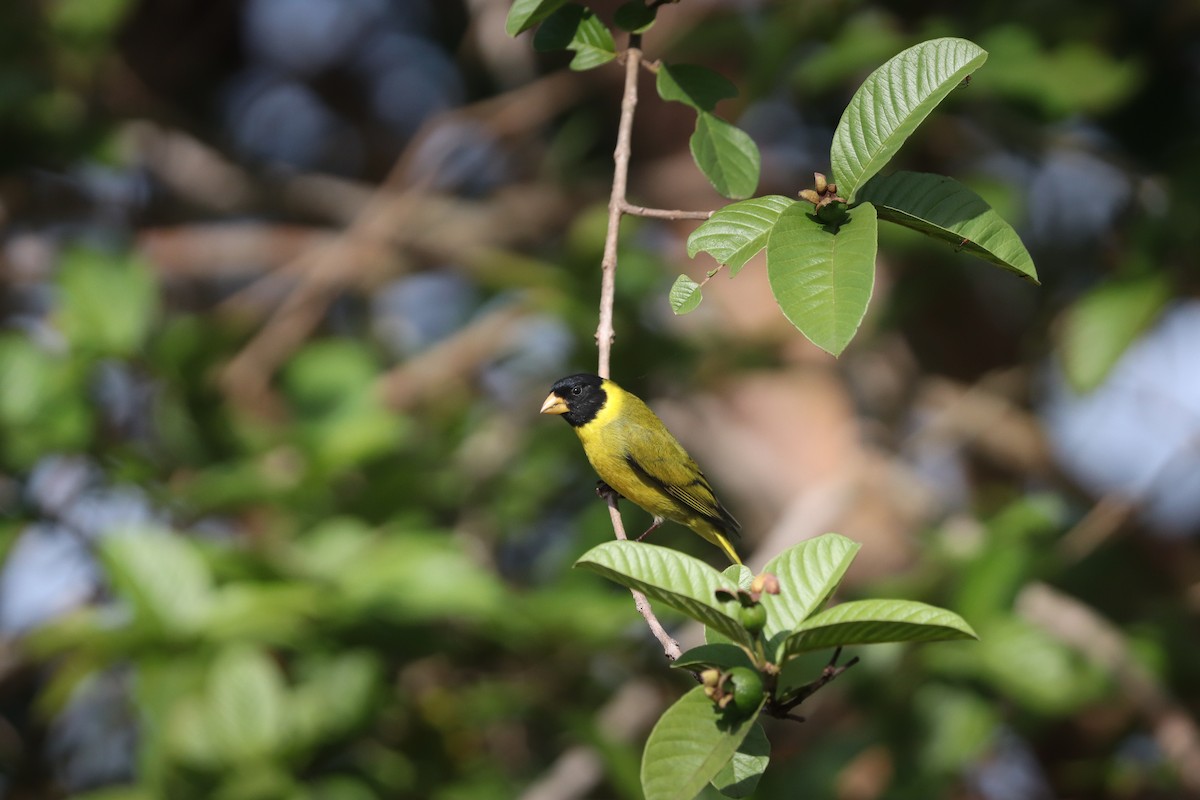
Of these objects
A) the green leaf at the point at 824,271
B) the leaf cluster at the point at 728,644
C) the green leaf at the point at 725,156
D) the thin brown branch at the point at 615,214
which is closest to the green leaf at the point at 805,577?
the leaf cluster at the point at 728,644

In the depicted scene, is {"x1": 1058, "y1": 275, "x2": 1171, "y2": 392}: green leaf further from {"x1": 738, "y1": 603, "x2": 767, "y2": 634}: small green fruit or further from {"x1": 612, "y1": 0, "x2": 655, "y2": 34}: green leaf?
{"x1": 738, "y1": 603, "x2": 767, "y2": 634}: small green fruit

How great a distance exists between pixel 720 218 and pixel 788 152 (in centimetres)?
438

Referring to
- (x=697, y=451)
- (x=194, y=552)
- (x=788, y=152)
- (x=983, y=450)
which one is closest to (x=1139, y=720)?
(x=983, y=450)

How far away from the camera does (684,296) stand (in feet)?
5.52

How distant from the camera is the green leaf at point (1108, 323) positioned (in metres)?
3.78

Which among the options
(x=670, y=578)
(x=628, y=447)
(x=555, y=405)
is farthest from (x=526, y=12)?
(x=555, y=405)

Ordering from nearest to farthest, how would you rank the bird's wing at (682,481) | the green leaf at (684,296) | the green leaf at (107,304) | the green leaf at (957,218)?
the green leaf at (957,218)
the green leaf at (684,296)
the bird's wing at (682,481)
the green leaf at (107,304)

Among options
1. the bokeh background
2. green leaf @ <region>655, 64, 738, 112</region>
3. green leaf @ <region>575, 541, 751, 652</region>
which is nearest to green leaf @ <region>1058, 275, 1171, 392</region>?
the bokeh background

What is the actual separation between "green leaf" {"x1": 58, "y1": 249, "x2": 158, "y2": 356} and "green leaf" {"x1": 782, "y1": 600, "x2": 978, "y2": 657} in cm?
322

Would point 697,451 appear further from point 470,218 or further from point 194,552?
point 194,552

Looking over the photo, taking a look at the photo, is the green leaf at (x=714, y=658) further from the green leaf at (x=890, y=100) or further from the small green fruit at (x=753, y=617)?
the green leaf at (x=890, y=100)

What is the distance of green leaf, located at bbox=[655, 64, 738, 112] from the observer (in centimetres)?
201

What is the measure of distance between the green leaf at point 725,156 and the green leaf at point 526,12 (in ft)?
0.97

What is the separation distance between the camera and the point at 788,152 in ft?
19.3
